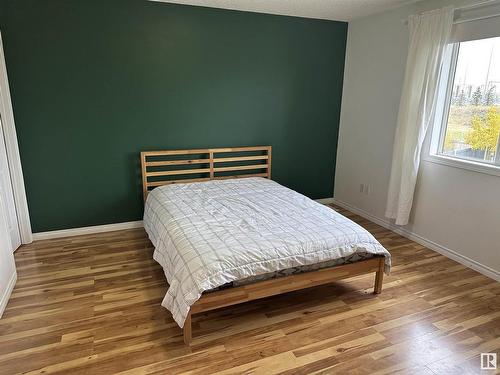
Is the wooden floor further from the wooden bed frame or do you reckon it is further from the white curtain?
the white curtain

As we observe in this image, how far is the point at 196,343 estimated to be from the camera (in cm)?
218

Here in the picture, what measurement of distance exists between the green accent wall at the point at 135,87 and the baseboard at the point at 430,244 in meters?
1.26

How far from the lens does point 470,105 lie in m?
3.20

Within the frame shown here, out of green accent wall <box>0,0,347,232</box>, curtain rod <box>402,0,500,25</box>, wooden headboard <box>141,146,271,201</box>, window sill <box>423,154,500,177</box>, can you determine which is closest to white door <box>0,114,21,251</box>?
green accent wall <box>0,0,347,232</box>

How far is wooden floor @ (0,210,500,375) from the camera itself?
2.02 m

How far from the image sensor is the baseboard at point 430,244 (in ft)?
10.1

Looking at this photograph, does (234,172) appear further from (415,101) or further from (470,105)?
(470,105)

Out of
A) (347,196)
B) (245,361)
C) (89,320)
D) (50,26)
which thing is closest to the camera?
(245,361)

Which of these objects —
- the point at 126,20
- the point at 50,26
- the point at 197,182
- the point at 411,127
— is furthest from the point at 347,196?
the point at 50,26

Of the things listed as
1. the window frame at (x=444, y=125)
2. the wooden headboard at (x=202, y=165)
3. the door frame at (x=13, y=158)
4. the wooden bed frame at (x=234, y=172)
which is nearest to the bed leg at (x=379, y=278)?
the wooden bed frame at (x=234, y=172)

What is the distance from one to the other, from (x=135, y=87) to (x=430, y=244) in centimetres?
355

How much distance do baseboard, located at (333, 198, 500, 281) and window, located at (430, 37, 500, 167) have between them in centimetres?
90

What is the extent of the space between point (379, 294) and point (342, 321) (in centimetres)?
52

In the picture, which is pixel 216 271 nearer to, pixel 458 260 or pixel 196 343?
pixel 196 343
